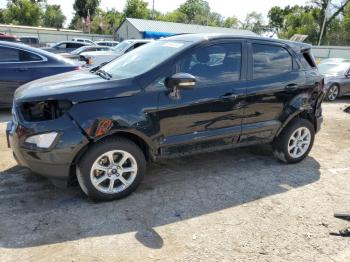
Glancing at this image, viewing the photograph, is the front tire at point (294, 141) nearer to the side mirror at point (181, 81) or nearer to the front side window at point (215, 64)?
the front side window at point (215, 64)

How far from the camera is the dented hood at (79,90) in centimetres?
369

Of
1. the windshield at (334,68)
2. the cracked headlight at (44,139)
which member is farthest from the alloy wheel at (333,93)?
the cracked headlight at (44,139)

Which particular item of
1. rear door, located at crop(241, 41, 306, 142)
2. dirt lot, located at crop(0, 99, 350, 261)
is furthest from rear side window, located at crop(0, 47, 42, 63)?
rear door, located at crop(241, 41, 306, 142)

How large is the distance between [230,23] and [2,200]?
103427 millimetres

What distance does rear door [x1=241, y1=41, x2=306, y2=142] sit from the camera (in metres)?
4.74

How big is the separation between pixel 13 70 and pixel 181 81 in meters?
4.91

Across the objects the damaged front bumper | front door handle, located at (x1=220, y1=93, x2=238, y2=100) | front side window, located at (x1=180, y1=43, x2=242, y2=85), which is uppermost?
front side window, located at (x1=180, y1=43, x2=242, y2=85)

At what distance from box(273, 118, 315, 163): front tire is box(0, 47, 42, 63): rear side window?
532 cm

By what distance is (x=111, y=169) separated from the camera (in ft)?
12.8

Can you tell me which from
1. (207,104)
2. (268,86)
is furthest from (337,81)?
(207,104)

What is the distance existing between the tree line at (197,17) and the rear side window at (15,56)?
1680 inches

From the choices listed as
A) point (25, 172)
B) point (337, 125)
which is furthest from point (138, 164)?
point (337, 125)

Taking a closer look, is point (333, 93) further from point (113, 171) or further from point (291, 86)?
point (113, 171)

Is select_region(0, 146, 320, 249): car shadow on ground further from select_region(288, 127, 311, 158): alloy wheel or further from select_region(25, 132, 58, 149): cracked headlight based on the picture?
select_region(25, 132, 58, 149): cracked headlight
